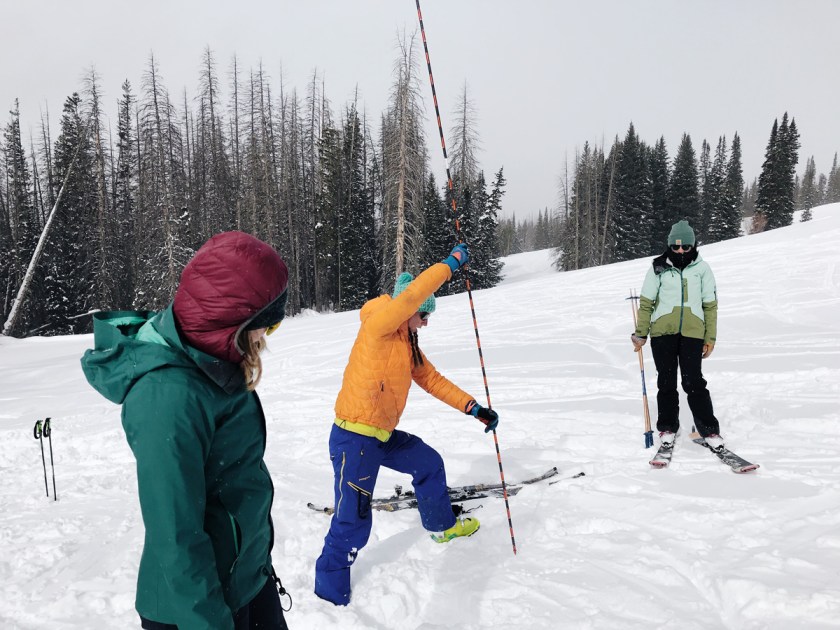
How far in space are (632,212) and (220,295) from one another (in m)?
51.9

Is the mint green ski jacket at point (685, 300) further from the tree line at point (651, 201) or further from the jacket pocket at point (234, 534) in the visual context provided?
the tree line at point (651, 201)

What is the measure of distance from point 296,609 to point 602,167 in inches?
2151

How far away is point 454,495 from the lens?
476 centimetres

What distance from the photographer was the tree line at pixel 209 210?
30.8 m

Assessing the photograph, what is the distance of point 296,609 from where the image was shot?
3.22 m

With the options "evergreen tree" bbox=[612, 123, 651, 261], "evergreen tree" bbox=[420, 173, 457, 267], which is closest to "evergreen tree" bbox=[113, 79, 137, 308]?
"evergreen tree" bbox=[420, 173, 457, 267]

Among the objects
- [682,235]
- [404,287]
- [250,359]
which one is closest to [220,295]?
[250,359]

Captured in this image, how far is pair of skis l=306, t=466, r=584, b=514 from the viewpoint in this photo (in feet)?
15.1

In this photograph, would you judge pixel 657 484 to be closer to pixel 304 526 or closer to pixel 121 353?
pixel 304 526

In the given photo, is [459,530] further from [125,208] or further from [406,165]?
[125,208]

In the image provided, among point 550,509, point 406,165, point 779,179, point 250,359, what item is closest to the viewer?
point 250,359

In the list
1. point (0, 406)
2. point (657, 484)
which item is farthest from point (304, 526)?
point (0, 406)

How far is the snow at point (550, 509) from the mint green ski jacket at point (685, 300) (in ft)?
4.34


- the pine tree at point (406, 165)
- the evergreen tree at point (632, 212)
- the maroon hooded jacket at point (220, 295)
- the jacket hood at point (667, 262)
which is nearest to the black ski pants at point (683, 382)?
the jacket hood at point (667, 262)
